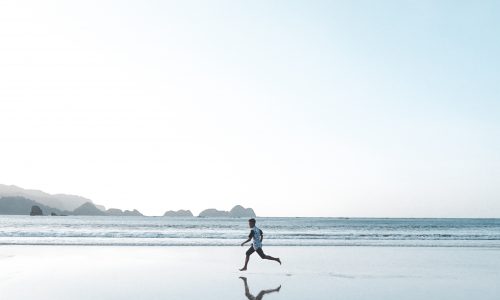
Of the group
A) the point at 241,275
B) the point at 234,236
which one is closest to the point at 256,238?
the point at 241,275

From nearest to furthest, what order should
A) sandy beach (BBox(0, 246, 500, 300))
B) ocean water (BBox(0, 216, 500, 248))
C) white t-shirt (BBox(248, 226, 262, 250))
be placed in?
sandy beach (BBox(0, 246, 500, 300)) < white t-shirt (BBox(248, 226, 262, 250)) < ocean water (BBox(0, 216, 500, 248))

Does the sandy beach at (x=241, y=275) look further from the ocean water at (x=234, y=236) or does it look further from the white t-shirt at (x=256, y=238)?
the ocean water at (x=234, y=236)

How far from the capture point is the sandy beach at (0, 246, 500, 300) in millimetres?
12180

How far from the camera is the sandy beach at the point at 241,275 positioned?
12180mm

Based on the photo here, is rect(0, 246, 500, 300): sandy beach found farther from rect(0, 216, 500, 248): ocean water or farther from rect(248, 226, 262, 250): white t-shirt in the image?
rect(0, 216, 500, 248): ocean water

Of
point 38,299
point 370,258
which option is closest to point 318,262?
point 370,258

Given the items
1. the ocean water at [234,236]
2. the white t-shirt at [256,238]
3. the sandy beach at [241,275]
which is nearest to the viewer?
the sandy beach at [241,275]

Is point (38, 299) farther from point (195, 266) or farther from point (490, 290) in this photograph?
point (490, 290)

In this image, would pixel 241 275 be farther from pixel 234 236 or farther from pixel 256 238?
pixel 234 236

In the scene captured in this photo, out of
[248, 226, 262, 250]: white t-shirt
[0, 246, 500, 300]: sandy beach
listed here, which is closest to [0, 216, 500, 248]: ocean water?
[0, 246, 500, 300]: sandy beach

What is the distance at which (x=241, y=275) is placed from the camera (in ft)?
51.3

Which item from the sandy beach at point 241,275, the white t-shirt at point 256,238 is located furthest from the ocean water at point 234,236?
the white t-shirt at point 256,238

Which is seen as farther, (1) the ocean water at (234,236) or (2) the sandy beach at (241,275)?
(1) the ocean water at (234,236)

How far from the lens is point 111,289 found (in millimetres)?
12594
